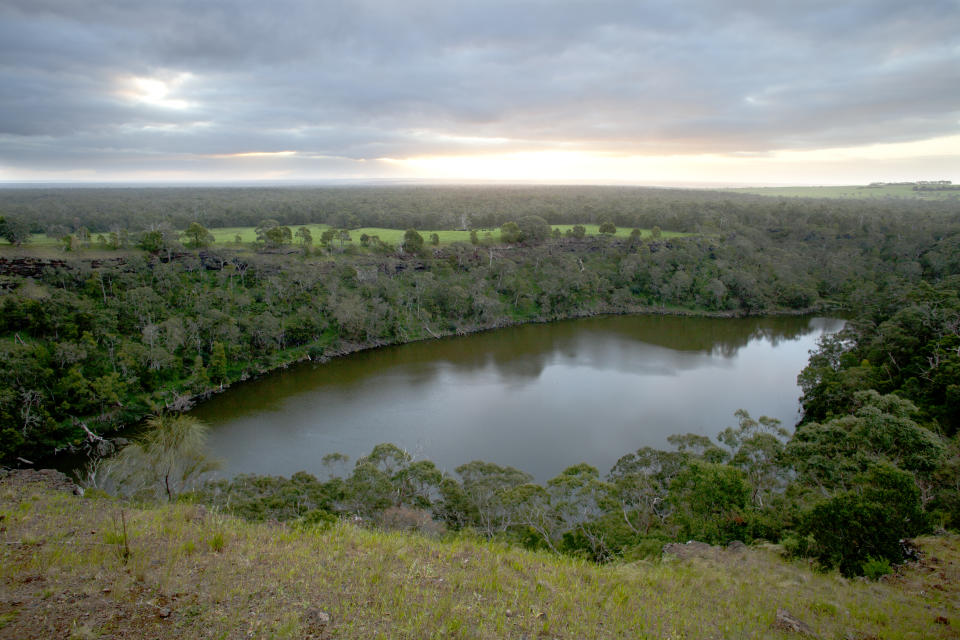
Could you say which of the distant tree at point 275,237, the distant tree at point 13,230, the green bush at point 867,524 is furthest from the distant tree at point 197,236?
the green bush at point 867,524

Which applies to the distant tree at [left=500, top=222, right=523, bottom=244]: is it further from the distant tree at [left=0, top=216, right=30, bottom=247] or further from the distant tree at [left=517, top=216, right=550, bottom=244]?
the distant tree at [left=0, top=216, right=30, bottom=247]

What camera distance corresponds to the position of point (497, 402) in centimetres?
2453

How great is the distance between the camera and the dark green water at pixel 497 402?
19.4m

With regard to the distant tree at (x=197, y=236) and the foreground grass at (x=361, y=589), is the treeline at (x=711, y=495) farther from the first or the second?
the distant tree at (x=197, y=236)

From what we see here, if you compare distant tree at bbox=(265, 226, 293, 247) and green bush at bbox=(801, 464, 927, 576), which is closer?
green bush at bbox=(801, 464, 927, 576)

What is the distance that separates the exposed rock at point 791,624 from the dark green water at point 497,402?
11.8 meters

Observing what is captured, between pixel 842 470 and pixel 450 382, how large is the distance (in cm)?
1954

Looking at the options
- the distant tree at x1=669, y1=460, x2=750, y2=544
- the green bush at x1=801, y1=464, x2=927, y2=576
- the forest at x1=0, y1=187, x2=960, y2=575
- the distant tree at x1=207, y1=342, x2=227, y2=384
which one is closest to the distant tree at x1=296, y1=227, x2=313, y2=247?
the forest at x1=0, y1=187, x2=960, y2=575

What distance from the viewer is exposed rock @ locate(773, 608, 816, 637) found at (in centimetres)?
561

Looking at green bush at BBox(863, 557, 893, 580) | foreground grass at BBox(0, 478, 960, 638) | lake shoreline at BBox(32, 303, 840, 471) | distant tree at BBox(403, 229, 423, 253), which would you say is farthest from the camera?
distant tree at BBox(403, 229, 423, 253)

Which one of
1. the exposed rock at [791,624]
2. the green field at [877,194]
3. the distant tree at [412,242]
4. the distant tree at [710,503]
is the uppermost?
the green field at [877,194]

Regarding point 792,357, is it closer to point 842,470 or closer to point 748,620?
point 842,470

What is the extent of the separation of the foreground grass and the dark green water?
432 inches

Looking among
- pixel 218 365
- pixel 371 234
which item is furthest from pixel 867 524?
pixel 371 234
